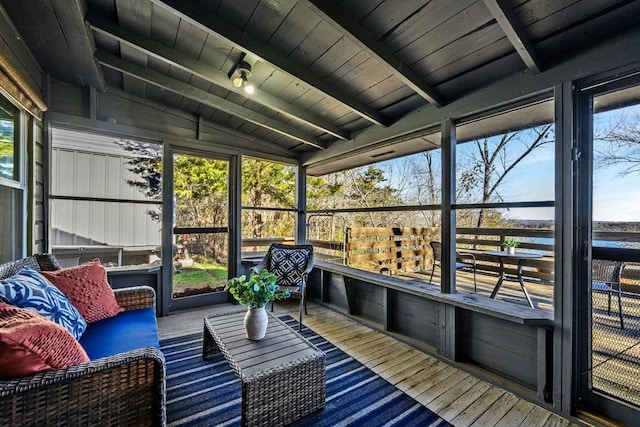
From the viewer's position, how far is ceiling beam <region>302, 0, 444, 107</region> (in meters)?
1.60

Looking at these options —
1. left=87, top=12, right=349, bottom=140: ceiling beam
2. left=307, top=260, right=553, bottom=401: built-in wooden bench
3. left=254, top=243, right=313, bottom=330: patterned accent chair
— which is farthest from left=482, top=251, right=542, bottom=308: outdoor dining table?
left=87, top=12, right=349, bottom=140: ceiling beam

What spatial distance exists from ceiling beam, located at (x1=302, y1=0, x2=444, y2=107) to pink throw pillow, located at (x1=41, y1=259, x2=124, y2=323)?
237 cm

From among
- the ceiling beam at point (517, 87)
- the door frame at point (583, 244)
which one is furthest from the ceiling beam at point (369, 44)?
the door frame at point (583, 244)

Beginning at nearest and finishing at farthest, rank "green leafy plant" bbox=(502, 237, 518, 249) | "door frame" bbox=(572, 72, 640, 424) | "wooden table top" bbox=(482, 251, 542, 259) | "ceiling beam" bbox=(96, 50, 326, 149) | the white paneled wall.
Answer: "door frame" bbox=(572, 72, 640, 424)
"wooden table top" bbox=(482, 251, 542, 259)
"green leafy plant" bbox=(502, 237, 518, 249)
"ceiling beam" bbox=(96, 50, 326, 149)
the white paneled wall

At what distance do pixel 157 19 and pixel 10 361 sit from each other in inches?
86.4

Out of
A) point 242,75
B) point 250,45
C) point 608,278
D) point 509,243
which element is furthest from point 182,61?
point 608,278

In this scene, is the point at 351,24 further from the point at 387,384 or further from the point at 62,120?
the point at 62,120

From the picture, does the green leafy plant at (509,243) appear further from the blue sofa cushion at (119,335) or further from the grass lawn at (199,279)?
the grass lawn at (199,279)

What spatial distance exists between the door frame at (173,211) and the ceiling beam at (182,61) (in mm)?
1207

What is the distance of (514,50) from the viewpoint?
6.01 ft

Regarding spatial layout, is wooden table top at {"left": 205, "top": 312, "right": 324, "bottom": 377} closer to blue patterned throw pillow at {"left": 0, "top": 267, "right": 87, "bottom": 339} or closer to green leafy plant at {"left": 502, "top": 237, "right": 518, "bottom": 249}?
blue patterned throw pillow at {"left": 0, "top": 267, "right": 87, "bottom": 339}

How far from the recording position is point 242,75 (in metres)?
2.43

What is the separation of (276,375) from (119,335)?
107 cm

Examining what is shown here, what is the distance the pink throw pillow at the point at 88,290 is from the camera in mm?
1875
